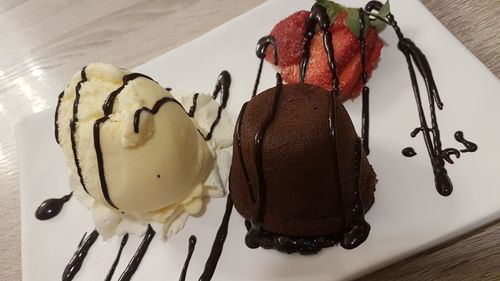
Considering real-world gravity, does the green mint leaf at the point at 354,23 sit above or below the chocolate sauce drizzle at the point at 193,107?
above

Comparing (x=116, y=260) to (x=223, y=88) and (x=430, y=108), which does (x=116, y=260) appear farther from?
(x=430, y=108)

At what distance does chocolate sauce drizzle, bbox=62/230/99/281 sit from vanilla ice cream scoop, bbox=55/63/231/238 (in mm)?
57

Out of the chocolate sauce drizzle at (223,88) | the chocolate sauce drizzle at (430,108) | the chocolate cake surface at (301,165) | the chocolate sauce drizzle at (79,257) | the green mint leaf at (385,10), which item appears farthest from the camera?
the chocolate sauce drizzle at (223,88)

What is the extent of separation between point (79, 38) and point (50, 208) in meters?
0.88

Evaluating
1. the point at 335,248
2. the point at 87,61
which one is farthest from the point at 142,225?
the point at 87,61

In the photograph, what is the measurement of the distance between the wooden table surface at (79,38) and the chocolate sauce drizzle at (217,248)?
0.64 m

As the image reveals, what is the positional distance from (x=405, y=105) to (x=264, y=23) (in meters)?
0.59

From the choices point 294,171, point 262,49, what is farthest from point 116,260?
point 262,49

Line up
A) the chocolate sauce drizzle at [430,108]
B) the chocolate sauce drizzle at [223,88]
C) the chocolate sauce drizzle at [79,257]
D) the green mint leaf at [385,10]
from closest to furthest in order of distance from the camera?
the chocolate sauce drizzle at [430,108], the chocolate sauce drizzle at [79,257], the green mint leaf at [385,10], the chocolate sauce drizzle at [223,88]

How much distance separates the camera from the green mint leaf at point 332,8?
1.54 m

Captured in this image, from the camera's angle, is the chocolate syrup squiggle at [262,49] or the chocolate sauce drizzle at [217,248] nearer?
the chocolate sauce drizzle at [217,248]

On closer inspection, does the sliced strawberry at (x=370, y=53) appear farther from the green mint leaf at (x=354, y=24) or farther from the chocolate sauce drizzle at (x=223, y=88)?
the chocolate sauce drizzle at (x=223, y=88)

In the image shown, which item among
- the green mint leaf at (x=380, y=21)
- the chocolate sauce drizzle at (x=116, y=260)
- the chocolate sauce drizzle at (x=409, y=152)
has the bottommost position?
the chocolate sauce drizzle at (x=116, y=260)

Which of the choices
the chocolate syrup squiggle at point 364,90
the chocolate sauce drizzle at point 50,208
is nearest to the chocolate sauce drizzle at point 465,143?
the chocolate syrup squiggle at point 364,90
